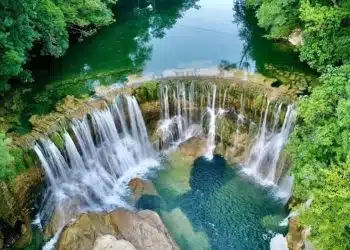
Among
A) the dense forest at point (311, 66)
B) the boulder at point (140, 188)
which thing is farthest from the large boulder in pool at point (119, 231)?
the dense forest at point (311, 66)

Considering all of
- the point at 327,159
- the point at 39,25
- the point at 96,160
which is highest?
the point at 39,25

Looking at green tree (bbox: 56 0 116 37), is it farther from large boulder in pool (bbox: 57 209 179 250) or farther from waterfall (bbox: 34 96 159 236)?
large boulder in pool (bbox: 57 209 179 250)

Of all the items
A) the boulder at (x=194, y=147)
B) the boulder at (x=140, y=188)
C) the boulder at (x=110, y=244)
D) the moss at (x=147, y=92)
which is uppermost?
the moss at (x=147, y=92)

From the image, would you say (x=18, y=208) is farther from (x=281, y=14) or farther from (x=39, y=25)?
(x=281, y=14)

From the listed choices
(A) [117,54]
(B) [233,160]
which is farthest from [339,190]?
(A) [117,54]

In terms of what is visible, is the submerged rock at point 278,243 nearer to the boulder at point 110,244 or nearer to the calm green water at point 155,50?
the boulder at point 110,244

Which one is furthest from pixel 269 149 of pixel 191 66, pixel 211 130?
pixel 191 66
